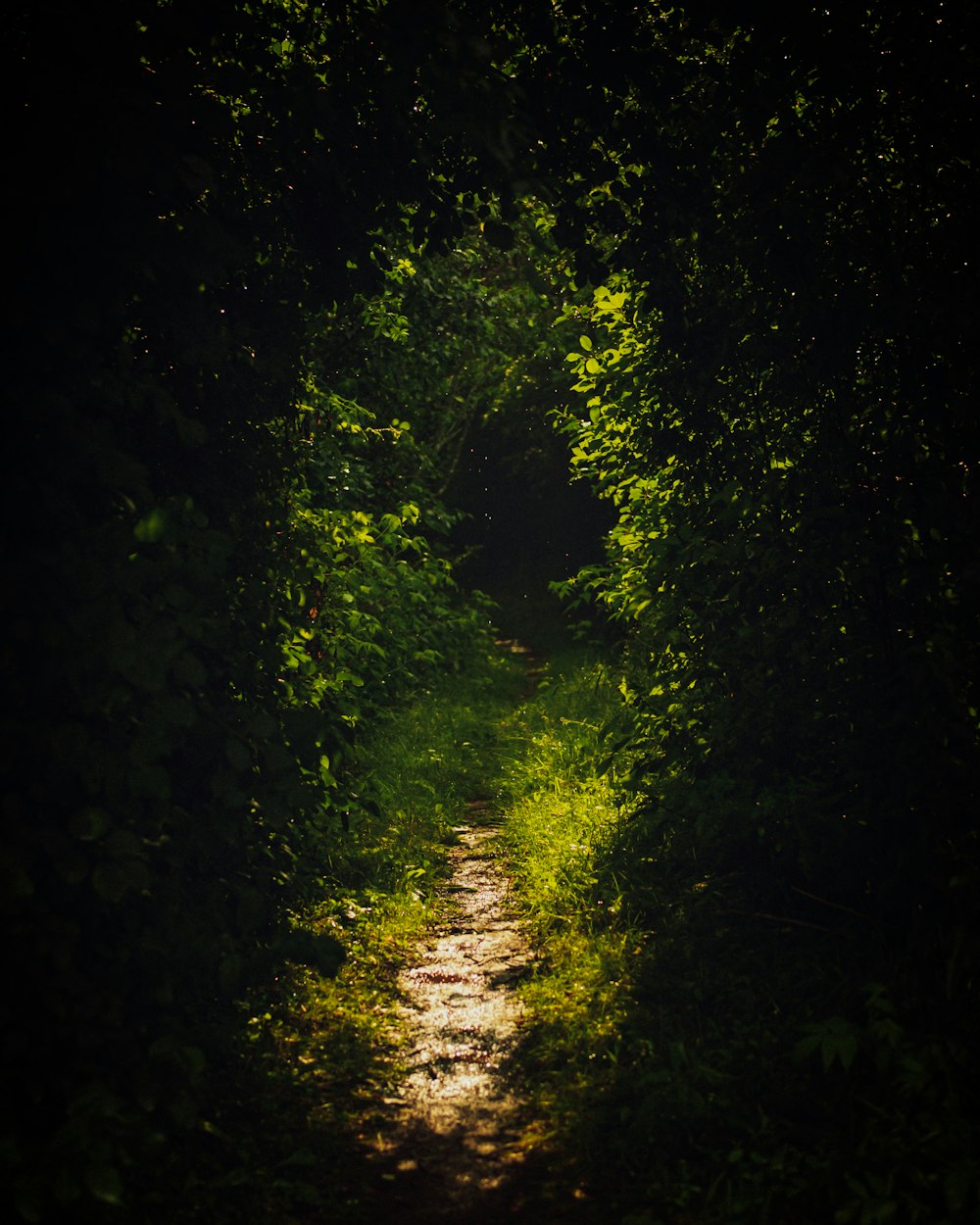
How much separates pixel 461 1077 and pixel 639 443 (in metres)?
3.76

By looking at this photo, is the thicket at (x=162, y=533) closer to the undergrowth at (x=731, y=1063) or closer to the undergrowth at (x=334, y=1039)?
the undergrowth at (x=334, y=1039)

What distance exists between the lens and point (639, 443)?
563 cm

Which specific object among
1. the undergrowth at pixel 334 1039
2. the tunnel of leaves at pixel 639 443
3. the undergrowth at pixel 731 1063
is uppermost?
the tunnel of leaves at pixel 639 443

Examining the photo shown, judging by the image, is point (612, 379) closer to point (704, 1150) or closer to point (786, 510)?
point (786, 510)

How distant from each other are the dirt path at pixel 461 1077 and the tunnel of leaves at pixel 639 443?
54 cm

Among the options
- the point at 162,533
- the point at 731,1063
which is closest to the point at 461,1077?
the point at 731,1063

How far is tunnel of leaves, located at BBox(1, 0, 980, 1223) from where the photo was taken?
3.01 metres

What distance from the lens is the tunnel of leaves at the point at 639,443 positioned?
119 inches

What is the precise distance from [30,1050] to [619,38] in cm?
473

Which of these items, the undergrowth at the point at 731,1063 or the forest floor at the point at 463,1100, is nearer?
the undergrowth at the point at 731,1063

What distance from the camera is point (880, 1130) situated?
308cm

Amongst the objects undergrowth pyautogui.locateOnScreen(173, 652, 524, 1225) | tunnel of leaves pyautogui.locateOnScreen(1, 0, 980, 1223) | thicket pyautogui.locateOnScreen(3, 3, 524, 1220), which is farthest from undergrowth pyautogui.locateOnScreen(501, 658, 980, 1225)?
thicket pyautogui.locateOnScreen(3, 3, 524, 1220)

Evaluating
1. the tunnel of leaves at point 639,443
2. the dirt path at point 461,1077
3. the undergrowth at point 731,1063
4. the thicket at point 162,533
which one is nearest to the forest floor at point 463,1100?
the dirt path at point 461,1077

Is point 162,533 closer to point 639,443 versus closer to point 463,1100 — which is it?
point 463,1100
